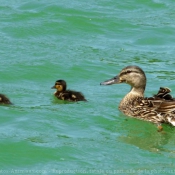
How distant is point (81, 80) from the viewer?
12.8 metres

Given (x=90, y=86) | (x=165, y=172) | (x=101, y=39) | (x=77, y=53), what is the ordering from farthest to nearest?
(x=101, y=39), (x=77, y=53), (x=90, y=86), (x=165, y=172)

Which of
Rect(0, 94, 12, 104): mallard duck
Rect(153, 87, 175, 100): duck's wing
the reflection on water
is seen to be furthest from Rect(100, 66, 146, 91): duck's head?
Rect(0, 94, 12, 104): mallard duck

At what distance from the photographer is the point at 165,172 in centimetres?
920

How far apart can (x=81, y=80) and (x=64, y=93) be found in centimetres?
117

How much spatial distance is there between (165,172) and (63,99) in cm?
282

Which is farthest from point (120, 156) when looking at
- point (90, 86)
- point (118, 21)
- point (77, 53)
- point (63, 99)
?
point (118, 21)

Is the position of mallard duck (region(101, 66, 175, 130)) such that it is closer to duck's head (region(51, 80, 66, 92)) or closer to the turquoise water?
the turquoise water

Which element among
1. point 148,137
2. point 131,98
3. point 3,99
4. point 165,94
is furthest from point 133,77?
point 3,99

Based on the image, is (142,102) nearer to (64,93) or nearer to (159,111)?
(159,111)

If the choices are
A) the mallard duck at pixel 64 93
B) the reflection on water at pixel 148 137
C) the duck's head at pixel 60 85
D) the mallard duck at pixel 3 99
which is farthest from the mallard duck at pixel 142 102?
the mallard duck at pixel 3 99

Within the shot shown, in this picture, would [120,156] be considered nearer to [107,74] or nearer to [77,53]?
[107,74]

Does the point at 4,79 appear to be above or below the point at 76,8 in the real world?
below

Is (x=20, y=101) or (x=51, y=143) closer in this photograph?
(x=51, y=143)

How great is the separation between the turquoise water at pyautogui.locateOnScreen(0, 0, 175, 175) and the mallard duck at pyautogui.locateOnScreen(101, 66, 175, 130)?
0.13 m
